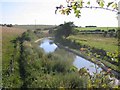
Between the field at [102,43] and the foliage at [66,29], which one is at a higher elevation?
the foliage at [66,29]

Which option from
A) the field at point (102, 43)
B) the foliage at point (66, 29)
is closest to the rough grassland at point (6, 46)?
the field at point (102, 43)

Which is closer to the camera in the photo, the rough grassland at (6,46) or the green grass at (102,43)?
the rough grassland at (6,46)

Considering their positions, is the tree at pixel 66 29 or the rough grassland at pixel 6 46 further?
the tree at pixel 66 29

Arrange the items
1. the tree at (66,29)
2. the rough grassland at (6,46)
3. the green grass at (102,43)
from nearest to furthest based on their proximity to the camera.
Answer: the rough grassland at (6,46), the green grass at (102,43), the tree at (66,29)

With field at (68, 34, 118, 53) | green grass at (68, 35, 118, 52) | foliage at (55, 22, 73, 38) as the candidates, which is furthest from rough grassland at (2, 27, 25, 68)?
foliage at (55, 22, 73, 38)

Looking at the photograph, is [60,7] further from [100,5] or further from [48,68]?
[48,68]

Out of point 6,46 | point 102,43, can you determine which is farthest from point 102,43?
point 6,46

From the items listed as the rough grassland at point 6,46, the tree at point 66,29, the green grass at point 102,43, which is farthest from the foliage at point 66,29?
the rough grassland at point 6,46

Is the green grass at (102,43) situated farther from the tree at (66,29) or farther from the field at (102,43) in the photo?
the tree at (66,29)

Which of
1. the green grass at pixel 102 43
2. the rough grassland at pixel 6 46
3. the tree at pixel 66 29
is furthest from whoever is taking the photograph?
the tree at pixel 66 29

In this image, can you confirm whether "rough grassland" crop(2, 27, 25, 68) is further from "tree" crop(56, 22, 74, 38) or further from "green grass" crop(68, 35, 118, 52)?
"tree" crop(56, 22, 74, 38)

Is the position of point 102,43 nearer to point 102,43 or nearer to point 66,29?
point 102,43

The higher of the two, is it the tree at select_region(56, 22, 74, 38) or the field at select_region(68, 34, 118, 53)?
the tree at select_region(56, 22, 74, 38)

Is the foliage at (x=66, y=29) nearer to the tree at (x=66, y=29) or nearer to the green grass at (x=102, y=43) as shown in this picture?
the tree at (x=66, y=29)
